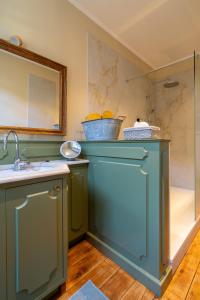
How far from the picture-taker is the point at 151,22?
2.04 m

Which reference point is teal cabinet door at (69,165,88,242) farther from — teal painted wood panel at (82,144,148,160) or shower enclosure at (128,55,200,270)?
shower enclosure at (128,55,200,270)

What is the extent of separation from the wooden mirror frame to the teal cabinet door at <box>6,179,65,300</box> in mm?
710

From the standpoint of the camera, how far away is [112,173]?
4.42 ft

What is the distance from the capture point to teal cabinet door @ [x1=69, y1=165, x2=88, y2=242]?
4.73ft

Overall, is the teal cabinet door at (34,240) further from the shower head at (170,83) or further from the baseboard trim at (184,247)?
the shower head at (170,83)

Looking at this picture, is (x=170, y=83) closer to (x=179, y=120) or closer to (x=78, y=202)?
(x=179, y=120)

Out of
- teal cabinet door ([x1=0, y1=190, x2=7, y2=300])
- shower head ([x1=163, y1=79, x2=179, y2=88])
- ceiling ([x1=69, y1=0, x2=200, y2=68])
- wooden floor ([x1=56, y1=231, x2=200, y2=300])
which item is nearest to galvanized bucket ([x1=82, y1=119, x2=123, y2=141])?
teal cabinet door ([x1=0, y1=190, x2=7, y2=300])

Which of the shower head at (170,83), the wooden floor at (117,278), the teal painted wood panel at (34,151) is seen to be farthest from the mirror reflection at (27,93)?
the shower head at (170,83)

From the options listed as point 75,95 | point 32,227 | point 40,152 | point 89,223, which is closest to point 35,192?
point 32,227

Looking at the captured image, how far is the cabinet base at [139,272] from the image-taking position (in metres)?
1.05

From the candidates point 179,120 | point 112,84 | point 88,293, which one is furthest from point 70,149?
point 179,120

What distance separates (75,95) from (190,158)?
235cm

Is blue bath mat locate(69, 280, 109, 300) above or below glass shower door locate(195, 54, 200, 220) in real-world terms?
below

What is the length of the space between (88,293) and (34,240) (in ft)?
1.91
